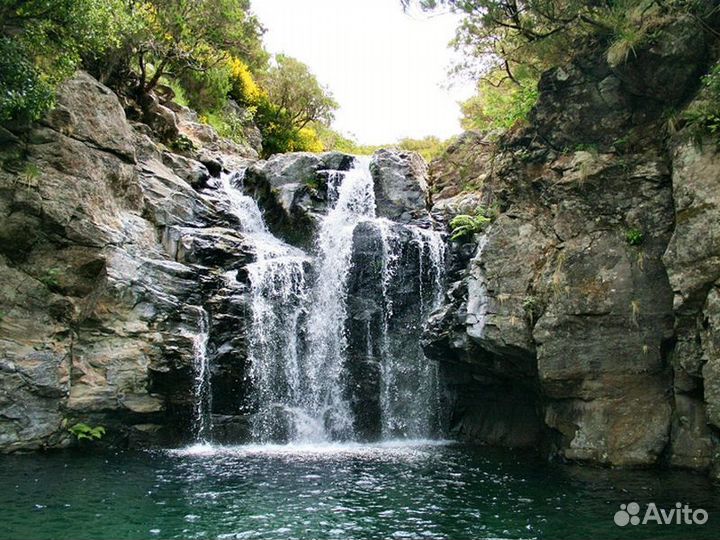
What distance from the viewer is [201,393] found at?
1625 cm

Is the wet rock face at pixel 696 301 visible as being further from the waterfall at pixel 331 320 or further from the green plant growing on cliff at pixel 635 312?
the waterfall at pixel 331 320

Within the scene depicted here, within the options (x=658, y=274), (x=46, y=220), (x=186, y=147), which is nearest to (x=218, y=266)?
(x=46, y=220)

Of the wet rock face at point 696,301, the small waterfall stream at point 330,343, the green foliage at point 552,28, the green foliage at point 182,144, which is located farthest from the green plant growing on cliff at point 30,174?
the wet rock face at point 696,301

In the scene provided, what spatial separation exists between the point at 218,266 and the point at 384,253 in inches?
209

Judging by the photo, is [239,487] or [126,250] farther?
[126,250]

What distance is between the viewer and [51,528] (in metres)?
8.42

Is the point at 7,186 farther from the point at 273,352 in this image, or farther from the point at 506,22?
the point at 506,22

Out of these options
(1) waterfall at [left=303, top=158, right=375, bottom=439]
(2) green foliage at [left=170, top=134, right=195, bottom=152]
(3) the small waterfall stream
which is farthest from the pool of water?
(2) green foliage at [left=170, top=134, right=195, bottom=152]

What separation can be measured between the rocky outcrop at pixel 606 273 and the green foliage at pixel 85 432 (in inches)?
344

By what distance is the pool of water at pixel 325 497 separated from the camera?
864 cm

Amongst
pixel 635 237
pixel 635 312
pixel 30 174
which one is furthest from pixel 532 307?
pixel 30 174

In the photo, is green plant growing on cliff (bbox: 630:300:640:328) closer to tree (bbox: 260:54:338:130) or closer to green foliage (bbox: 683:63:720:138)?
green foliage (bbox: 683:63:720:138)

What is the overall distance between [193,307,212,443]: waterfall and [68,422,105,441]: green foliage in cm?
246

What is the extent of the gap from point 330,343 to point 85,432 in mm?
7229
